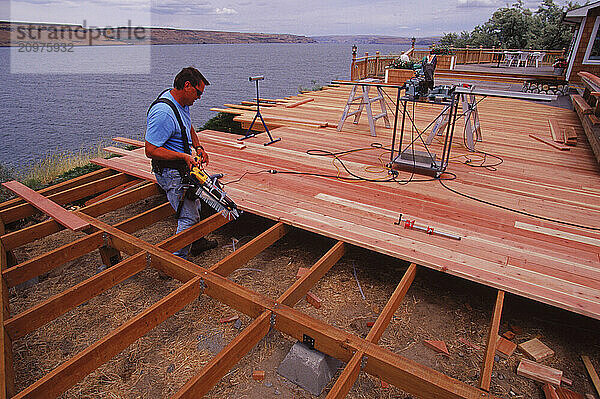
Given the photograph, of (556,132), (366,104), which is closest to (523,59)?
(556,132)

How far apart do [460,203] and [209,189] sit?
2.54 meters

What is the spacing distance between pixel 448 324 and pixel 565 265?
3.20 ft

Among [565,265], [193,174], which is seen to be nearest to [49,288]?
[193,174]

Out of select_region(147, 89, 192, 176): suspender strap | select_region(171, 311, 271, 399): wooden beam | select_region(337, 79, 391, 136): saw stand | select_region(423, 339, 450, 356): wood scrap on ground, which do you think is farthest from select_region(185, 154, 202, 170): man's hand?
select_region(337, 79, 391, 136): saw stand

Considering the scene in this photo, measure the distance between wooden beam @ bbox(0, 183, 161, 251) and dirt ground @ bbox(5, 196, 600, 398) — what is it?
44cm

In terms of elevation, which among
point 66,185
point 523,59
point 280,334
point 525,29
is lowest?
point 280,334

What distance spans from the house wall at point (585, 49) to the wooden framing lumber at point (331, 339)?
1332 cm

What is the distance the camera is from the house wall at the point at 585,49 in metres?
11.3

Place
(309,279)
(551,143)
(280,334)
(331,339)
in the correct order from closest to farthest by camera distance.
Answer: (331,339) < (309,279) < (280,334) < (551,143)

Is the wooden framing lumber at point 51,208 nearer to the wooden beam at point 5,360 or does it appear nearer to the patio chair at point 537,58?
the wooden beam at point 5,360

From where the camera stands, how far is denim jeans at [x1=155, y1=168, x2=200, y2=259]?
3293 mm

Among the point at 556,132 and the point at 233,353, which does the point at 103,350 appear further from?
the point at 556,132

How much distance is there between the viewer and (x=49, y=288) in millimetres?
3447

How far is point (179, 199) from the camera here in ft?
11.1
